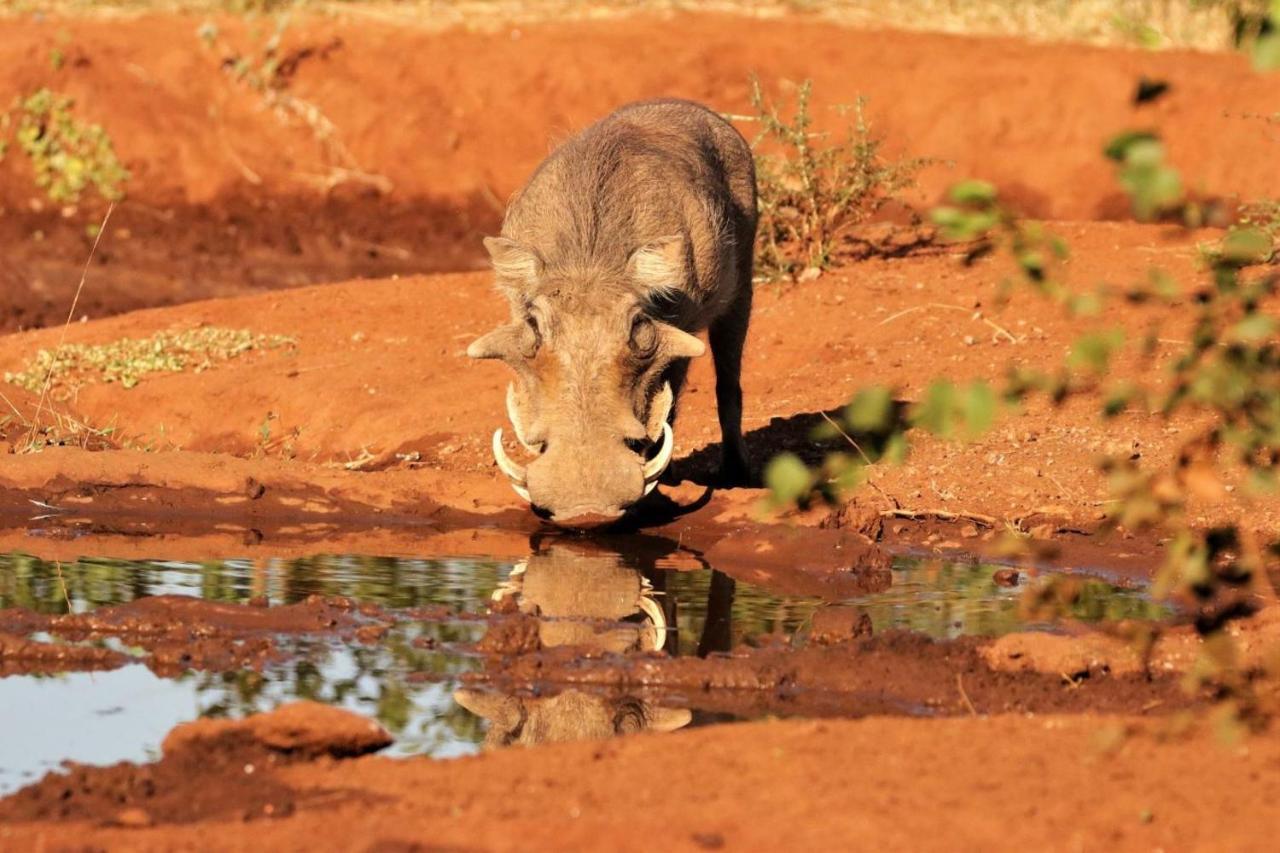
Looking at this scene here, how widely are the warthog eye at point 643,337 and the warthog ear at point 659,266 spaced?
155 millimetres

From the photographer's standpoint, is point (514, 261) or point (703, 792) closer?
point (703, 792)

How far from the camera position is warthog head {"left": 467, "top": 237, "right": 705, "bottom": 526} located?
242 inches

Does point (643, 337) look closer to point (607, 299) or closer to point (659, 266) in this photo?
point (607, 299)

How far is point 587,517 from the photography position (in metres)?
6.13

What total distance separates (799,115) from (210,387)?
137 inches

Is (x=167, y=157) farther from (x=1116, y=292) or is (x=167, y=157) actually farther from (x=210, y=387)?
(x=1116, y=292)

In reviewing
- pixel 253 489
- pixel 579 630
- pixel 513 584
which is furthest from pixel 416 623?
pixel 253 489

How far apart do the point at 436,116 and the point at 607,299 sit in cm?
876

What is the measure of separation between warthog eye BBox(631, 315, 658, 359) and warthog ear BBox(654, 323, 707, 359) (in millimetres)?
36

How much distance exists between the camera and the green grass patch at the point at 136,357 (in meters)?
9.57

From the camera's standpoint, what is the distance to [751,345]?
9906 millimetres

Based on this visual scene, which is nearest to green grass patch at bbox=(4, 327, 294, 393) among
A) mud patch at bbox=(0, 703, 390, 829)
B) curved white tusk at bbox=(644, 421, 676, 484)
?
curved white tusk at bbox=(644, 421, 676, 484)

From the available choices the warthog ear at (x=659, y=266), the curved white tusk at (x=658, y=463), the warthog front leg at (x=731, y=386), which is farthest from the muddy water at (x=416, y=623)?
the warthog front leg at (x=731, y=386)

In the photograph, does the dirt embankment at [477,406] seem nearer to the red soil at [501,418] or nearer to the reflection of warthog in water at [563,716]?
the red soil at [501,418]
